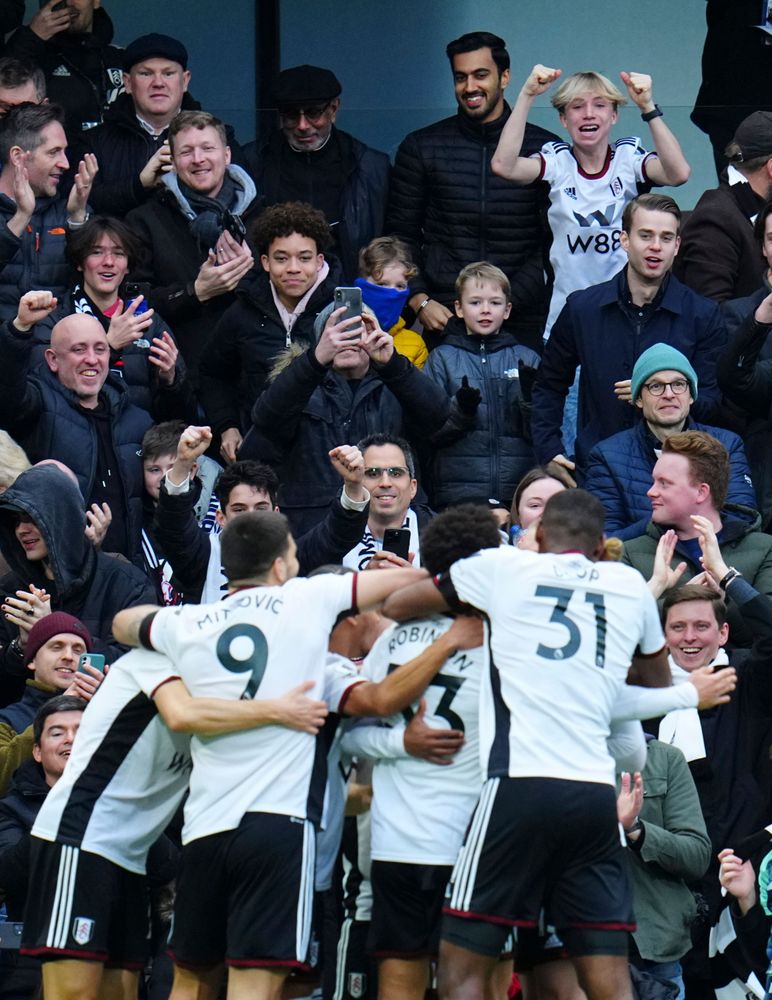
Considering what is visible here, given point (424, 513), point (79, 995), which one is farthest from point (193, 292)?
point (79, 995)

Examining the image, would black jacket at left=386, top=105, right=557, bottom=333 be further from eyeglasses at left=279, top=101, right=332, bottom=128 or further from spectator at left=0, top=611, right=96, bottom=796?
spectator at left=0, top=611, right=96, bottom=796

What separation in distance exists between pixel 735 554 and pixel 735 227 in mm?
2344

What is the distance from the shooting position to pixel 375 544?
10195mm

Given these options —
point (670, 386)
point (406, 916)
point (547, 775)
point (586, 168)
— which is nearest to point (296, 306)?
point (586, 168)

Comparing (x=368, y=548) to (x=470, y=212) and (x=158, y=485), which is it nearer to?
(x=158, y=485)

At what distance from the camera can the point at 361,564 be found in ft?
32.7

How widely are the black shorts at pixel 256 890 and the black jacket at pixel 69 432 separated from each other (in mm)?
3441

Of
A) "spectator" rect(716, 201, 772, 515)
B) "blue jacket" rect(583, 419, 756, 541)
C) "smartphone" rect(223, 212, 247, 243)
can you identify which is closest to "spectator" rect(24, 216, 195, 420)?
"smartphone" rect(223, 212, 247, 243)

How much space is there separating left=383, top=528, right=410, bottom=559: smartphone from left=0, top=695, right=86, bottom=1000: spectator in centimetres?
182

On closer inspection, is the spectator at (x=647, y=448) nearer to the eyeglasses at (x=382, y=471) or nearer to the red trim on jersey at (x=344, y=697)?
the eyeglasses at (x=382, y=471)

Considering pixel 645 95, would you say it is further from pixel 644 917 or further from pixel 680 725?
pixel 644 917

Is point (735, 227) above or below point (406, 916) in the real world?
above

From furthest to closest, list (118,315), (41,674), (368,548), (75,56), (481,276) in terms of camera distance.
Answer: (75,56)
(481,276)
(118,315)
(368,548)
(41,674)

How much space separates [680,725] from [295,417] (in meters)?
2.45
